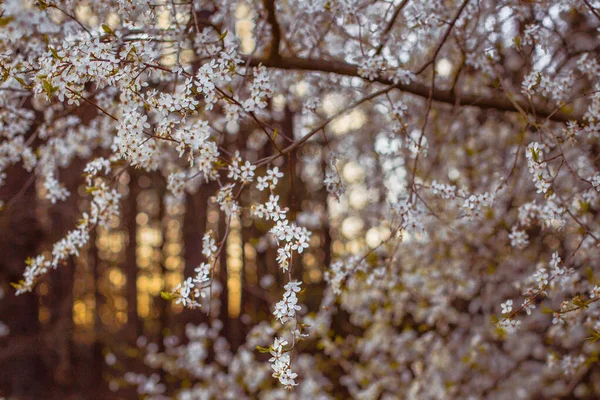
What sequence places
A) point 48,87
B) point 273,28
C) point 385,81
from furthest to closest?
1. point 385,81
2. point 273,28
3. point 48,87

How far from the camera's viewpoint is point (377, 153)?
13.2 feet

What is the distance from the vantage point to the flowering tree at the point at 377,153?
2090 mm

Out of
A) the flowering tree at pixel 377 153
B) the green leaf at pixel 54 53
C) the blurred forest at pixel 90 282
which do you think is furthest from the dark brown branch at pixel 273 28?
the blurred forest at pixel 90 282

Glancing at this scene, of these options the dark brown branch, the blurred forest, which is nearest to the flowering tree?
the dark brown branch

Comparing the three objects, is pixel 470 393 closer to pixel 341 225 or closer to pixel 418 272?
pixel 418 272

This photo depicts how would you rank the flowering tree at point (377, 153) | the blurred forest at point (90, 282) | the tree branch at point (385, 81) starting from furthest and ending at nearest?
the blurred forest at point (90, 282) → the tree branch at point (385, 81) → the flowering tree at point (377, 153)

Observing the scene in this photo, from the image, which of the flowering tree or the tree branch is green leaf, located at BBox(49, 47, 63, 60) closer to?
the flowering tree

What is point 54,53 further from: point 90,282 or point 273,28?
point 90,282

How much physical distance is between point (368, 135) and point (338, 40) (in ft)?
5.66

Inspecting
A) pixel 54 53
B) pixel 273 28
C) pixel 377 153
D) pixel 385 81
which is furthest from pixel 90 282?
pixel 54 53

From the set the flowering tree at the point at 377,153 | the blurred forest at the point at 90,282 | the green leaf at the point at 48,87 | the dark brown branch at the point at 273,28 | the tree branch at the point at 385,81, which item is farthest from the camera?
the blurred forest at the point at 90,282

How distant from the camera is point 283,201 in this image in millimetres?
9445

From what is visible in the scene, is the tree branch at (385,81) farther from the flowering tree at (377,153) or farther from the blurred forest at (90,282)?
the blurred forest at (90,282)

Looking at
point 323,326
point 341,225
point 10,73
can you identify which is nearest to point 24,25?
point 10,73
